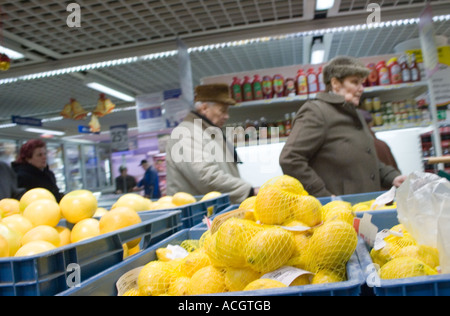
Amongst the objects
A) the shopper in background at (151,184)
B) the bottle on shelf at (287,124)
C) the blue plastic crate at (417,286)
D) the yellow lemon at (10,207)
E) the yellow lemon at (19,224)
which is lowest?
the shopper in background at (151,184)

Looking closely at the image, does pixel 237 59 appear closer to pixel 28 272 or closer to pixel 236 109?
pixel 236 109

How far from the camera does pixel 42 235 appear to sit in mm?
1169

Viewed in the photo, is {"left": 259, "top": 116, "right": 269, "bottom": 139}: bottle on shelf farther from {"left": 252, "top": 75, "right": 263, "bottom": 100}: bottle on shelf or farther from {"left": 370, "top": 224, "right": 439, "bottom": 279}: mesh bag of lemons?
{"left": 370, "top": 224, "right": 439, "bottom": 279}: mesh bag of lemons

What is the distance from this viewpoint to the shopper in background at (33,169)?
348 cm

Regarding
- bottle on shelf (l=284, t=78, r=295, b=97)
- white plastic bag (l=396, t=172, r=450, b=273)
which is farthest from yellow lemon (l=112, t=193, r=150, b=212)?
bottle on shelf (l=284, t=78, r=295, b=97)

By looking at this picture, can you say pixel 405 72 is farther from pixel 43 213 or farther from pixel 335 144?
pixel 43 213

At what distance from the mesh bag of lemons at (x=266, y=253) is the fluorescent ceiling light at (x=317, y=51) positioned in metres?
3.75

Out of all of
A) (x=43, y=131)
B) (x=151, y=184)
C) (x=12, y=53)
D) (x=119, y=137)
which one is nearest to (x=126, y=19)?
(x=12, y=53)

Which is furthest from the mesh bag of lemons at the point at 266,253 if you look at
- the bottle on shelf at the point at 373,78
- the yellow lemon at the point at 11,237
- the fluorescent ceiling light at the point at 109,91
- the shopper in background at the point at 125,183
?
the shopper in background at the point at 125,183

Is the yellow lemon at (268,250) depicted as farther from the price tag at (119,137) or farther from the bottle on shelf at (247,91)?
the price tag at (119,137)

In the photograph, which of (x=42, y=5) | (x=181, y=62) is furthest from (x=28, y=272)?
(x=181, y=62)

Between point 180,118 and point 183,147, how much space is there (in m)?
2.12

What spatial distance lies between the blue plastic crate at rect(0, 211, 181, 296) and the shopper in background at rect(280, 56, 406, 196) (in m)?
1.19

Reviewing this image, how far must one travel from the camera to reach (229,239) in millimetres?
840
